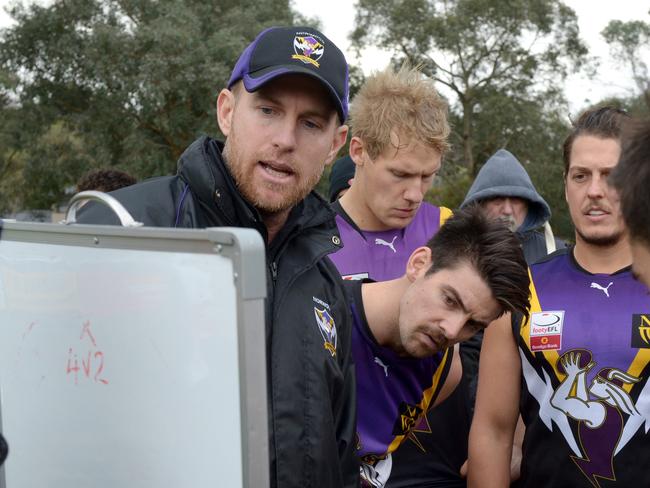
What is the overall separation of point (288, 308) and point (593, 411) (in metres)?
1.22

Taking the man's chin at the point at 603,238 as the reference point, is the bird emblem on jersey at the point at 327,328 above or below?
below

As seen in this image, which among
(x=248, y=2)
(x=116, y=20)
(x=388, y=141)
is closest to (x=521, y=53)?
(x=248, y=2)

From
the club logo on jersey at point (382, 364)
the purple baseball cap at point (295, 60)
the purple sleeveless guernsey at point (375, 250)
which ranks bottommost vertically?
the club logo on jersey at point (382, 364)

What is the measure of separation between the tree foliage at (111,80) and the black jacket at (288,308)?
1713 centimetres

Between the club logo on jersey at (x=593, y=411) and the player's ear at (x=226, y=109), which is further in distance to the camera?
the club logo on jersey at (x=593, y=411)

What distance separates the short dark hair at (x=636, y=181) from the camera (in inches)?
68.5

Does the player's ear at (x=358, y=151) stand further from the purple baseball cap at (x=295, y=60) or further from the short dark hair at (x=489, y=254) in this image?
the purple baseball cap at (x=295, y=60)

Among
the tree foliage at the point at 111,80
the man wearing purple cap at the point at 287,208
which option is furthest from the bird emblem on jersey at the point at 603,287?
the tree foliage at the point at 111,80

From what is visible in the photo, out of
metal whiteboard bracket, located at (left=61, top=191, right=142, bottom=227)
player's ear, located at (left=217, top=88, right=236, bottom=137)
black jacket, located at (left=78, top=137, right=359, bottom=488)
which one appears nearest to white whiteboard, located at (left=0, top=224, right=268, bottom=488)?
metal whiteboard bracket, located at (left=61, top=191, right=142, bottom=227)

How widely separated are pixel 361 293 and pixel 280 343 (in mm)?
790

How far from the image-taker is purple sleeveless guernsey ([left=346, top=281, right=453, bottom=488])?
8.34 ft

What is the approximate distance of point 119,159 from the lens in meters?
19.9

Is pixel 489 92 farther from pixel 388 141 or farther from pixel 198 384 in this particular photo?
pixel 198 384

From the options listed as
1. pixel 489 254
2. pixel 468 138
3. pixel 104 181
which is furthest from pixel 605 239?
pixel 468 138
